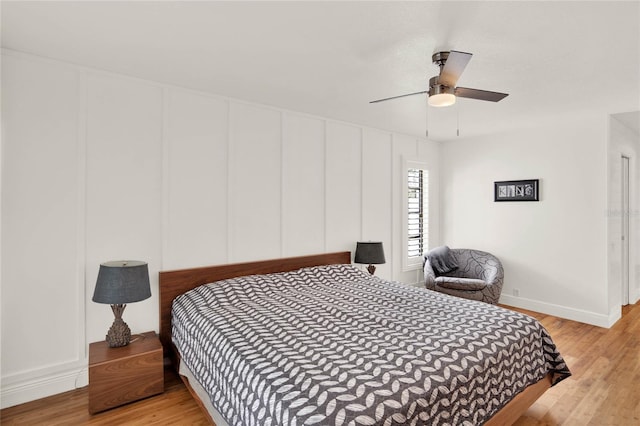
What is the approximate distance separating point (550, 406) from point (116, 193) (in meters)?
3.79

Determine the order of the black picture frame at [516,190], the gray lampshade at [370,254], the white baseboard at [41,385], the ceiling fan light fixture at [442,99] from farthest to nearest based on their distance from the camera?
1. the black picture frame at [516,190]
2. the gray lampshade at [370,254]
3. the white baseboard at [41,385]
4. the ceiling fan light fixture at [442,99]

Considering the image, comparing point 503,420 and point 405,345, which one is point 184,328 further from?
point 503,420

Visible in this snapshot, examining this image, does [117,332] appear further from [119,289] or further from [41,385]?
[41,385]

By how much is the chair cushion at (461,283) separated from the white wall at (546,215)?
36.5 inches

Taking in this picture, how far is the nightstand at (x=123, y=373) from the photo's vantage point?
238cm

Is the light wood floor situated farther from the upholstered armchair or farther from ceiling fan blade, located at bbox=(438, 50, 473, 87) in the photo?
ceiling fan blade, located at bbox=(438, 50, 473, 87)

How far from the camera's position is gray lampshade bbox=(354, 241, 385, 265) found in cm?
425

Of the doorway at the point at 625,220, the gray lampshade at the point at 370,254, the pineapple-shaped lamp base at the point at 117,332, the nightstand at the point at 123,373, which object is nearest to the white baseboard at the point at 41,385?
the nightstand at the point at 123,373

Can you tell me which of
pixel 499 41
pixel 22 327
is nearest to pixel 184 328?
pixel 22 327

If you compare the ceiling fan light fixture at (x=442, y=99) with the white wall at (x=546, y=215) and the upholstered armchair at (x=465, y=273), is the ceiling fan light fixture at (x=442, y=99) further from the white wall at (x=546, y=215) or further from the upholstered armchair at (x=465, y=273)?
the white wall at (x=546, y=215)

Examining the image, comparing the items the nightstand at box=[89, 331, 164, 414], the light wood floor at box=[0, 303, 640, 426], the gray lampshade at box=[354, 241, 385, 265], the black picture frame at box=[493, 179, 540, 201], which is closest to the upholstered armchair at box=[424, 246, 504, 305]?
A: the black picture frame at box=[493, 179, 540, 201]

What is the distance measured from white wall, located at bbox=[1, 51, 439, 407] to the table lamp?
29 cm

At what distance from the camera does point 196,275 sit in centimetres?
322

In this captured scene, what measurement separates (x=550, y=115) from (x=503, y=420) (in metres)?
3.59
